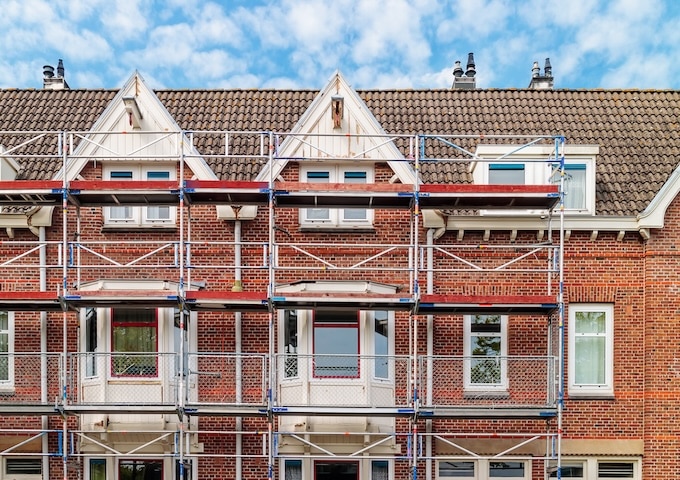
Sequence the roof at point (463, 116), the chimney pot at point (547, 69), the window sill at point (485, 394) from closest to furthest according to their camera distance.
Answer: the window sill at point (485, 394), the roof at point (463, 116), the chimney pot at point (547, 69)

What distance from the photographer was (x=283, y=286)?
40.7 ft

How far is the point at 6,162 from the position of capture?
42.6 ft

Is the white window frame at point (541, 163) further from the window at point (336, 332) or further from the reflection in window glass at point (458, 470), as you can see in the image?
the reflection in window glass at point (458, 470)

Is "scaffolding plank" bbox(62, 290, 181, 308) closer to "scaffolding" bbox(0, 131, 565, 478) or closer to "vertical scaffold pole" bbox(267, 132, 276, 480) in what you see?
"scaffolding" bbox(0, 131, 565, 478)

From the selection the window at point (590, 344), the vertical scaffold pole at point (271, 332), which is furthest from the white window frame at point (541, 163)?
the vertical scaffold pole at point (271, 332)

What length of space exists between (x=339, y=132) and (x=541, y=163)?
4584 mm

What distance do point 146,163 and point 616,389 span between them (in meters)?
11.6

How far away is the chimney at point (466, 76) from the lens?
1697 centimetres

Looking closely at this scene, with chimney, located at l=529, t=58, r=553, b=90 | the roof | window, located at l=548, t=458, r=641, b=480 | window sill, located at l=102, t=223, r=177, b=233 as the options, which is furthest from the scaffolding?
chimney, located at l=529, t=58, r=553, b=90

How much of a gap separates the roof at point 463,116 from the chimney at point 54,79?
4.37 ft

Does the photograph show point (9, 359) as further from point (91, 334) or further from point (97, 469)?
point (97, 469)

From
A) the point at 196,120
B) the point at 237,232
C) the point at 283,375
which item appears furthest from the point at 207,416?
the point at 196,120

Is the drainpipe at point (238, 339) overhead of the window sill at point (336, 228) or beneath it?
beneath

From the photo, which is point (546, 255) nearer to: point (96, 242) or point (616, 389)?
point (616, 389)
